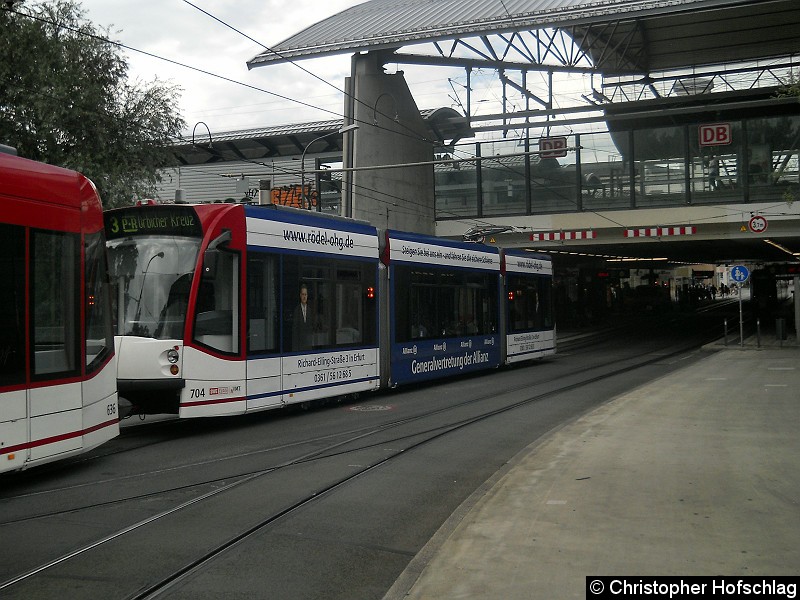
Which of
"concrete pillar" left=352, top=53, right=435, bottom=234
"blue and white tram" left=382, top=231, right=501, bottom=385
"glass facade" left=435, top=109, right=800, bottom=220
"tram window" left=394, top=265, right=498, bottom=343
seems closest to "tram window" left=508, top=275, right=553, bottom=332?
"blue and white tram" left=382, top=231, right=501, bottom=385

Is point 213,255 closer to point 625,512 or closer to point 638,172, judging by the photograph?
point 625,512

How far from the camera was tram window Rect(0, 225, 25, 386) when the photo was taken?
26.5 ft

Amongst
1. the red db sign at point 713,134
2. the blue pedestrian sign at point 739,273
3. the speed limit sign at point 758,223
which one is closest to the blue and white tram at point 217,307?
the blue pedestrian sign at point 739,273

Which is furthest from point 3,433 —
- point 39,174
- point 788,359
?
point 788,359

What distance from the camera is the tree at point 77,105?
18781mm

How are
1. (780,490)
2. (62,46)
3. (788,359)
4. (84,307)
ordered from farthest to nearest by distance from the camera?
(788,359)
(62,46)
(84,307)
(780,490)

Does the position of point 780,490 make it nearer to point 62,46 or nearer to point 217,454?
point 217,454

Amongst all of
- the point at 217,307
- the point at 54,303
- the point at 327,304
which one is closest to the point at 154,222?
the point at 217,307

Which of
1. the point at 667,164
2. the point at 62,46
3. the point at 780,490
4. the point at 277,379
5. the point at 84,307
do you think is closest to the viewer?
the point at 780,490

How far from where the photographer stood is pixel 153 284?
12.0 meters

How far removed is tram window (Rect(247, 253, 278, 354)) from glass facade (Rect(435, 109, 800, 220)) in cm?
2273

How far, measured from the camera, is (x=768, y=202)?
3409 centimetres

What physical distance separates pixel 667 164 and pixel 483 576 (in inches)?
1371

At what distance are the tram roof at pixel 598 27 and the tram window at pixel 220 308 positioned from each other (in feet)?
62.2
